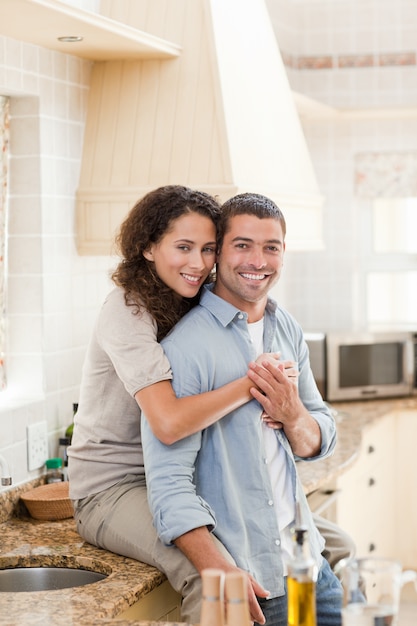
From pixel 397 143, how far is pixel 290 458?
3.19 m

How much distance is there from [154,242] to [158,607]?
0.87 m

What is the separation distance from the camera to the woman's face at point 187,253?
2.31 m

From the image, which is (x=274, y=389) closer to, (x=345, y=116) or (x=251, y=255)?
(x=251, y=255)

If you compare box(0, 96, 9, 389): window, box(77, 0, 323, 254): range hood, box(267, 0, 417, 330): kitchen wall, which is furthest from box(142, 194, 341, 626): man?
box(267, 0, 417, 330): kitchen wall

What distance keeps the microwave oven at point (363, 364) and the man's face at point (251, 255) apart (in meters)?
2.41

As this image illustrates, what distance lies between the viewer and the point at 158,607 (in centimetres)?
234

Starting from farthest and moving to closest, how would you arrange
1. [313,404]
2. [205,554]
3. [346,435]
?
1. [346,435]
2. [313,404]
3. [205,554]

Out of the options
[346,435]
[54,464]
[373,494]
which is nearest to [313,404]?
[54,464]

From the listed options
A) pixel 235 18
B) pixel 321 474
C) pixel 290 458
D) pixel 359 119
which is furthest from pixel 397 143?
pixel 290 458

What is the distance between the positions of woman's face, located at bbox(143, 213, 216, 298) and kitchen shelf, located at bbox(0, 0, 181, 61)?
24.9 inches

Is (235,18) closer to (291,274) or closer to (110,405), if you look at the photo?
(110,405)

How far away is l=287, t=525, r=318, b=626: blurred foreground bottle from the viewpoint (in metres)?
1.45

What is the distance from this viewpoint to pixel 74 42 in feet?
9.38

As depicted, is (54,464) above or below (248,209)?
below
